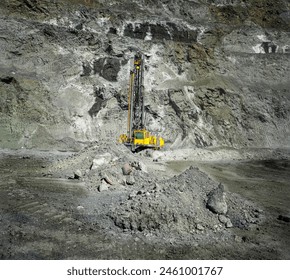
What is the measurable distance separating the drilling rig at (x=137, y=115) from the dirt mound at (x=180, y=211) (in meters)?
10.2

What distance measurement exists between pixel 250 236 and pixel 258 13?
35332 mm

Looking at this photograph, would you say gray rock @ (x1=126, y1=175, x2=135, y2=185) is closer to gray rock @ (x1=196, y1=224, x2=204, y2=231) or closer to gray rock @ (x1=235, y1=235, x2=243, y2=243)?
gray rock @ (x1=196, y1=224, x2=204, y2=231)

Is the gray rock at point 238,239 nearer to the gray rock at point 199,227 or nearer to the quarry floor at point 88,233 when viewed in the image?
the quarry floor at point 88,233

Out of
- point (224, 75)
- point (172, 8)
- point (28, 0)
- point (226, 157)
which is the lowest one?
point (226, 157)

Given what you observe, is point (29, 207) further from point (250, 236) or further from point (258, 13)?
point (258, 13)

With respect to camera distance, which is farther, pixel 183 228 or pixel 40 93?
pixel 40 93

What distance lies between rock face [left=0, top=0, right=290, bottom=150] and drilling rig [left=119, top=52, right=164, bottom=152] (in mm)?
4295

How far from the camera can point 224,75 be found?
2786 cm

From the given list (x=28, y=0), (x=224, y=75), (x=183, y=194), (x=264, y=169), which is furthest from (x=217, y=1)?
(x=183, y=194)

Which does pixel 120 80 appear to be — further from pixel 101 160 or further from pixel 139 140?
pixel 101 160

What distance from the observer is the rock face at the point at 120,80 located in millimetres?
21234

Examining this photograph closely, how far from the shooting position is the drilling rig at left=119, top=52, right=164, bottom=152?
59.0 feet

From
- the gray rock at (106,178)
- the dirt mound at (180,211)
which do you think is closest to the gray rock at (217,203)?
the dirt mound at (180,211)

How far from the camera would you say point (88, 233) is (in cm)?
591
